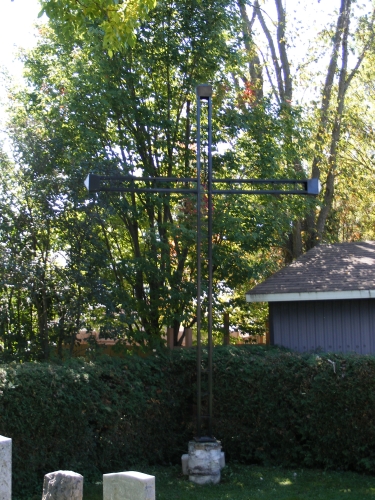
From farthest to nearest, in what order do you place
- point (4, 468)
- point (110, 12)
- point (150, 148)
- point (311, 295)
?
point (150, 148) → point (311, 295) → point (110, 12) → point (4, 468)

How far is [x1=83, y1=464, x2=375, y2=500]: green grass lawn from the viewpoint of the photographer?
8703mm

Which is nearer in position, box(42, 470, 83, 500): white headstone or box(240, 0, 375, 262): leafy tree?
box(42, 470, 83, 500): white headstone

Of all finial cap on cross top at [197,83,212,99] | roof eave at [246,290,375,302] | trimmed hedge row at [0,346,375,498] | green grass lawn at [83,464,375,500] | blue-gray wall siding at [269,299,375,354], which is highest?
finial cap on cross top at [197,83,212,99]

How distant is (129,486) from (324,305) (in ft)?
28.3

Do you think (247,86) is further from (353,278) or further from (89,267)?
(89,267)

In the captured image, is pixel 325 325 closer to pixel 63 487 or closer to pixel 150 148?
pixel 150 148

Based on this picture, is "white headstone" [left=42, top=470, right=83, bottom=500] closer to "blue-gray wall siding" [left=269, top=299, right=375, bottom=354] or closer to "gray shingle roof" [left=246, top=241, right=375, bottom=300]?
"blue-gray wall siding" [left=269, top=299, right=375, bottom=354]

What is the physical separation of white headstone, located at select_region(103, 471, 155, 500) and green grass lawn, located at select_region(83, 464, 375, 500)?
392 centimetres

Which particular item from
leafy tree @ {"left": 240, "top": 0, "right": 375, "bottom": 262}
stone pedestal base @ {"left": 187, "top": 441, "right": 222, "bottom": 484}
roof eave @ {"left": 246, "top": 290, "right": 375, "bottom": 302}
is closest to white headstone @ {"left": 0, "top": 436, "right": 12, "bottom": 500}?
stone pedestal base @ {"left": 187, "top": 441, "right": 222, "bottom": 484}

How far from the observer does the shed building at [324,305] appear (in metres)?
12.3

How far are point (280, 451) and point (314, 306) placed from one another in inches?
132

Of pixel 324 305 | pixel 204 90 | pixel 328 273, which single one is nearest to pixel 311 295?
pixel 324 305

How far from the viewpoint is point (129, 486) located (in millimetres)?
4738

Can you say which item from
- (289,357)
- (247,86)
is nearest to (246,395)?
(289,357)
